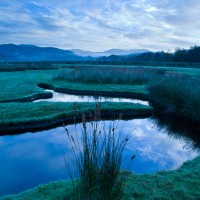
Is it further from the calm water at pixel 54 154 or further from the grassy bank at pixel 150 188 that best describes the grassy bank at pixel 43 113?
the grassy bank at pixel 150 188

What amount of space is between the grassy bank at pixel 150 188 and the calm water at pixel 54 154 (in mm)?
1010

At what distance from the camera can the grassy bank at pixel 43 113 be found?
342 inches

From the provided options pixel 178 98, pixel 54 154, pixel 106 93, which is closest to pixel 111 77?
pixel 106 93

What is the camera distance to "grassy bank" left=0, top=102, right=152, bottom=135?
8.68 m

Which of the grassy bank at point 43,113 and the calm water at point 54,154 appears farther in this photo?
the grassy bank at point 43,113

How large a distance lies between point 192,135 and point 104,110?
392 centimetres

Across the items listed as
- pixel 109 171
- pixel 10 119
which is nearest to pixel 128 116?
pixel 10 119

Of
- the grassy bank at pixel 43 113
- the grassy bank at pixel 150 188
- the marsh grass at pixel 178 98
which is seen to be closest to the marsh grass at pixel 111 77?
the marsh grass at pixel 178 98

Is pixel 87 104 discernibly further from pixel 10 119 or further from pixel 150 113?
pixel 10 119

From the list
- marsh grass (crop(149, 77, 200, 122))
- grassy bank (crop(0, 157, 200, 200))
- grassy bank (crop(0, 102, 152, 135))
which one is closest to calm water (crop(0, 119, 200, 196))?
grassy bank (crop(0, 102, 152, 135))

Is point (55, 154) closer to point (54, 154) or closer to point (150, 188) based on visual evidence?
point (54, 154)

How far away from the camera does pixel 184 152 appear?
24.0 ft

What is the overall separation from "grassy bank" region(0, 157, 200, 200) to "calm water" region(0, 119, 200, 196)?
101 cm

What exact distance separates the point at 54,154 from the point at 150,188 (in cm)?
354
